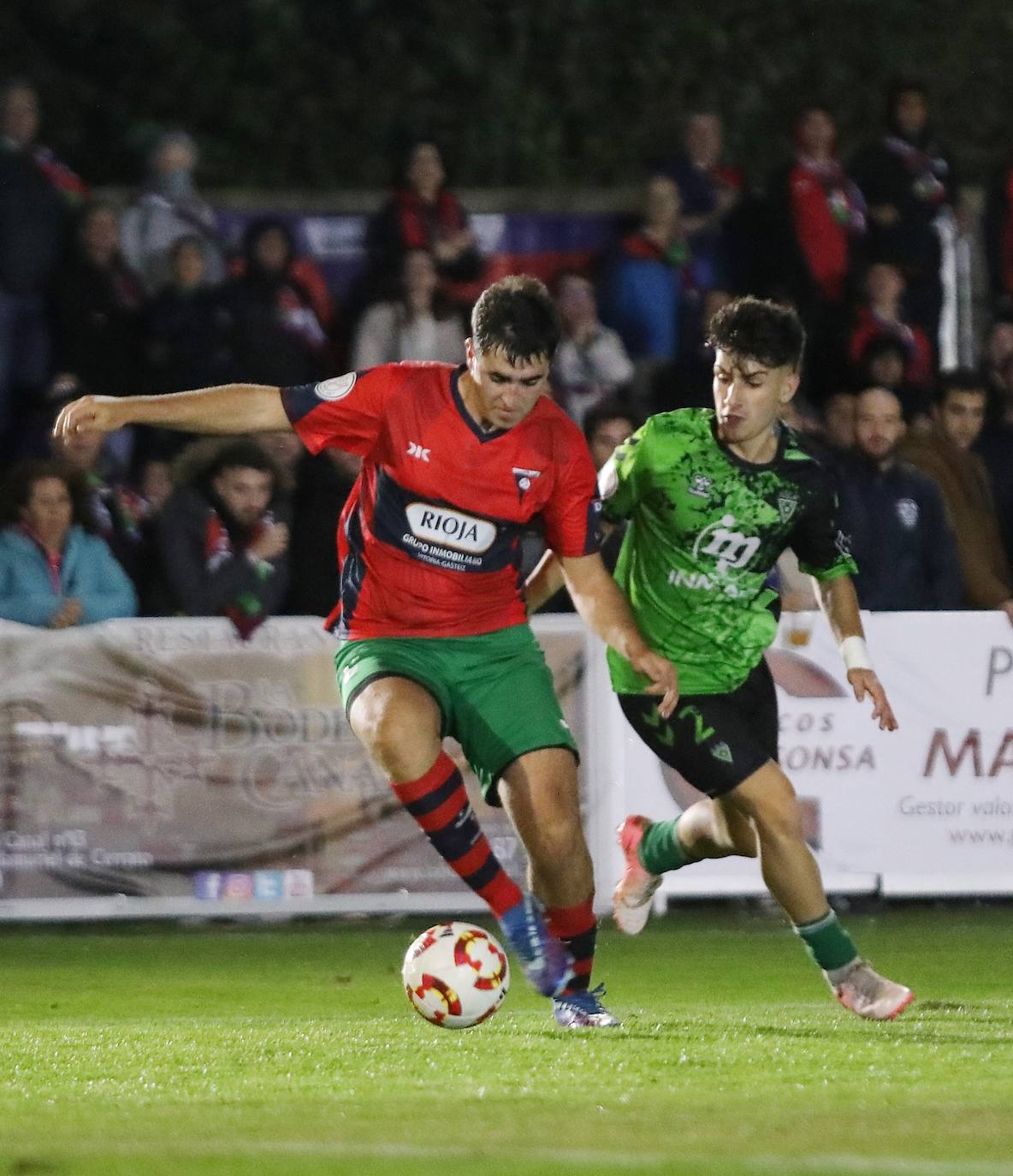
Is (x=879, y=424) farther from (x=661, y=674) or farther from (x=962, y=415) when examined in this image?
(x=661, y=674)

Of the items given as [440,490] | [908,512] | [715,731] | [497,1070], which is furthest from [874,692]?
[908,512]

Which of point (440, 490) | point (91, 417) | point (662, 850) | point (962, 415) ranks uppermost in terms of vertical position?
point (962, 415)

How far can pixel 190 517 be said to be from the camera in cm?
1112

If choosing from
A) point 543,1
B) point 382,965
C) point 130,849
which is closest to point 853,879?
point 382,965

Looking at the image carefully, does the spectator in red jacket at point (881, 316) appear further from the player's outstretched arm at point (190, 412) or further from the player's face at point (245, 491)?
the player's outstretched arm at point (190, 412)

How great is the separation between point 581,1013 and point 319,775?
3585 mm

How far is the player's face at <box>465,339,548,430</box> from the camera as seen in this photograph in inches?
277

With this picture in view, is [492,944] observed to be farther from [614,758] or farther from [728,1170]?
[614,758]

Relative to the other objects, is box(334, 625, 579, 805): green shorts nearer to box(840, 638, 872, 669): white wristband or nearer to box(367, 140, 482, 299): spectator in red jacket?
box(840, 638, 872, 669): white wristband

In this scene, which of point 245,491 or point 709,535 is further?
point 245,491

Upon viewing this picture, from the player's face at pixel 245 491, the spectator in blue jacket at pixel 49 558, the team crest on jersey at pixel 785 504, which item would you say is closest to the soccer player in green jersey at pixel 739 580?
the team crest on jersey at pixel 785 504

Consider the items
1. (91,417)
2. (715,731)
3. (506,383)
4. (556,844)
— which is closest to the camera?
(91,417)

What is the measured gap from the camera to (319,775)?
10797mm

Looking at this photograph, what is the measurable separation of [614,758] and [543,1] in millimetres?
8808
